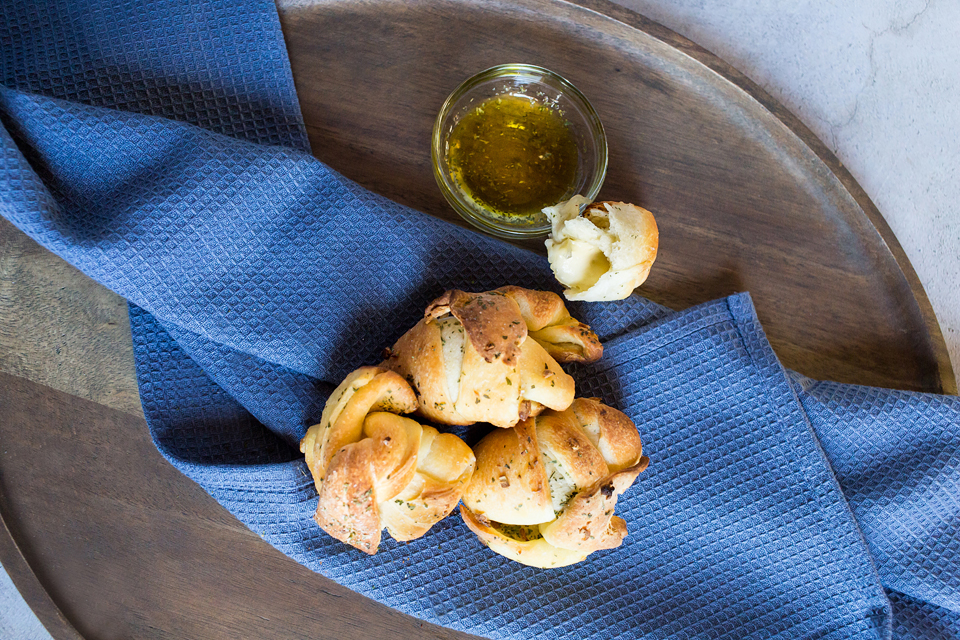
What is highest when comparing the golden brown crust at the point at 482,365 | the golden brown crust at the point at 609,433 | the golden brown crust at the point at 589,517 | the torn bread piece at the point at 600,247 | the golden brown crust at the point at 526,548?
the torn bread piece at the point at 600,247

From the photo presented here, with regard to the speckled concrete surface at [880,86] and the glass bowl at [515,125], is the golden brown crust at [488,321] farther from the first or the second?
the speckled concrete surface at [880,86]

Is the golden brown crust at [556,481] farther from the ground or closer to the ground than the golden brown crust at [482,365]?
closer to the ground

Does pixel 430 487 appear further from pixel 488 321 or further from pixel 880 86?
pixel 880 86

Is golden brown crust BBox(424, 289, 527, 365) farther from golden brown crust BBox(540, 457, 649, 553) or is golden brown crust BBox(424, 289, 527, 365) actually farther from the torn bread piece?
golden brown crust BBox(540, 457, 649, 553)

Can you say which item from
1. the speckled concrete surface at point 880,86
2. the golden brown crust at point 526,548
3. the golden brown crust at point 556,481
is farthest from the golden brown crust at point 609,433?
the speckled concrete surface at point 880,86

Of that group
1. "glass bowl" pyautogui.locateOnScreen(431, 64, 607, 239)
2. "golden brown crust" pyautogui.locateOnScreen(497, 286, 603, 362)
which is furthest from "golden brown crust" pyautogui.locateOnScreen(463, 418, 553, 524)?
"glass bowl" pyautogui.locateOnScreen(431, 64, 607, 239)

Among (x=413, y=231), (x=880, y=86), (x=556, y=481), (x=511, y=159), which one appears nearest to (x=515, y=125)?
(x=511, y=159)

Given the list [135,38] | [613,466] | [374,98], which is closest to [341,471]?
[613,466]
